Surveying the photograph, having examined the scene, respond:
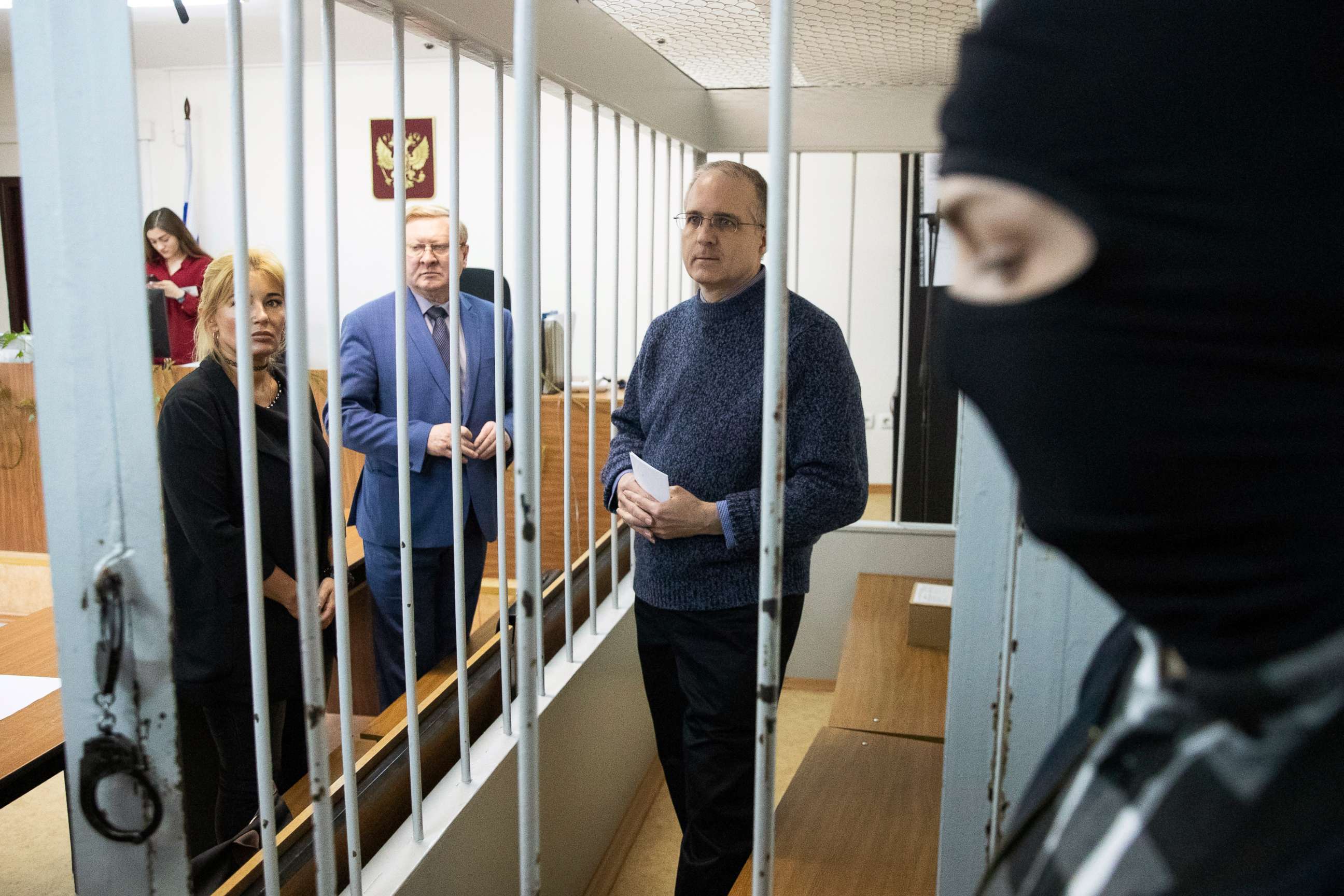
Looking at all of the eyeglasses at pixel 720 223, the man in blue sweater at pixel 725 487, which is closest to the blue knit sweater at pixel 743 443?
the man in blue sweater at pixel 725 487

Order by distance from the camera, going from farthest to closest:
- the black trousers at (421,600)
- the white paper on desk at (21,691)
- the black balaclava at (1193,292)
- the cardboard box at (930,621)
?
the cardboard box at (930,621) → the black trousers at (421,600) → the white paper on desk at (21,691) → the black balaclava at (1193,292)

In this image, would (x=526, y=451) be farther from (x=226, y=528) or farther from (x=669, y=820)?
(x=669, y=820)

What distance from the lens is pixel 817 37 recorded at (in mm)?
2053

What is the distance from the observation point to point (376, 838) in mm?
1447

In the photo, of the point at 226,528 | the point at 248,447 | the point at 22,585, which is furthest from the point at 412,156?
the point at 248,447

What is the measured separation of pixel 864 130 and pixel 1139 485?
2478 millimetres

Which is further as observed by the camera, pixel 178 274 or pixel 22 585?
pixel 178 274

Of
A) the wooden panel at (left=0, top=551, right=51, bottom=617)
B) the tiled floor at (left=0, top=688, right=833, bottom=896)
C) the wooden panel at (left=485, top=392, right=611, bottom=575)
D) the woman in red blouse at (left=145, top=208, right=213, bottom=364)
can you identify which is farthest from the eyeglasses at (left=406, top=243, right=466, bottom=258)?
the woman in red blouse at (left=145, top=208, right=213, bottom=364)

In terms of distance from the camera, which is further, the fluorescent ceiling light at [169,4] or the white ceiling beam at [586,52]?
the fluorescent ceiling light at [169,4]

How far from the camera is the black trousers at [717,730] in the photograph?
1655mm

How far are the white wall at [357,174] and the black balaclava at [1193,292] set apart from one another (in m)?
5.33

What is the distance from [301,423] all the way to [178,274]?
478 cm

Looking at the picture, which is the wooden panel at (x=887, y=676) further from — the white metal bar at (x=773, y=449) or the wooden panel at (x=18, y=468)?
the wooden panel at (x=18, y=468)

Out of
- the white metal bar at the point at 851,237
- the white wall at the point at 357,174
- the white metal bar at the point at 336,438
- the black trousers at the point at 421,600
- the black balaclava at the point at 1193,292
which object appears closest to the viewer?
the black balaclava at the point at 1193,292
